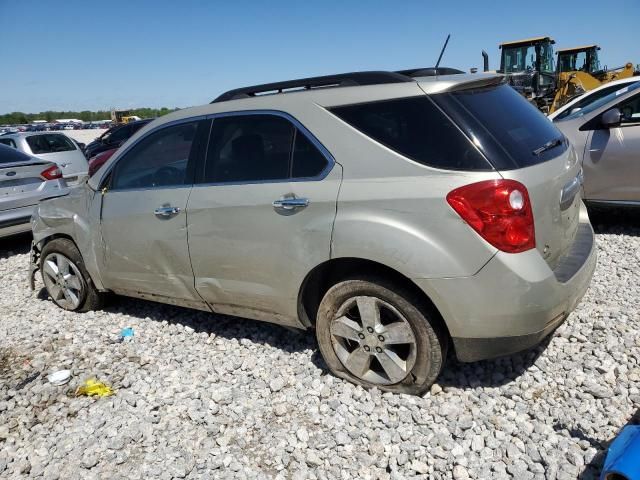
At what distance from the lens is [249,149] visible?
10.6 feet

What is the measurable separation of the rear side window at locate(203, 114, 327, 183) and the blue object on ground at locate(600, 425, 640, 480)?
190 centimetres

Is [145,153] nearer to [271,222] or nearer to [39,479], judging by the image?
[271,222]

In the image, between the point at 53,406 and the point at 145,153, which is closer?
the point at 53,406

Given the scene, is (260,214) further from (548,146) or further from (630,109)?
(630,109)

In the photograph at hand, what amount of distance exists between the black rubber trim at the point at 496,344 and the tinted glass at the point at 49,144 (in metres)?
10.8

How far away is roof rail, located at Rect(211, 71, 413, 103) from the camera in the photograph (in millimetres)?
2857

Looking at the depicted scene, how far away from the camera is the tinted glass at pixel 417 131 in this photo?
8.23 feet

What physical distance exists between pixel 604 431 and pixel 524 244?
3.39 feet

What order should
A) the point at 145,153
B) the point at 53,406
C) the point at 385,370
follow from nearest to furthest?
the point at 385,370 < the point at 53,406 < the point at 145,153

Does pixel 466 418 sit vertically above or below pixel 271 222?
below

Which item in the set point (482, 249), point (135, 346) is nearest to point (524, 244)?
point (482, 249)

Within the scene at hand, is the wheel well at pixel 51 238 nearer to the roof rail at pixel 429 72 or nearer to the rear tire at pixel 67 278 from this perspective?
the rear tire at pixel 67 278

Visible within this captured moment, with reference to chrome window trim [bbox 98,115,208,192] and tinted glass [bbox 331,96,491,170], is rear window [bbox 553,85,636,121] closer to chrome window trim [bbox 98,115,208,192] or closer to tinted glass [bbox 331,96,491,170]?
tinted glass [bbox 331,96,491,170]

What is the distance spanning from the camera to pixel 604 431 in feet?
8.29
